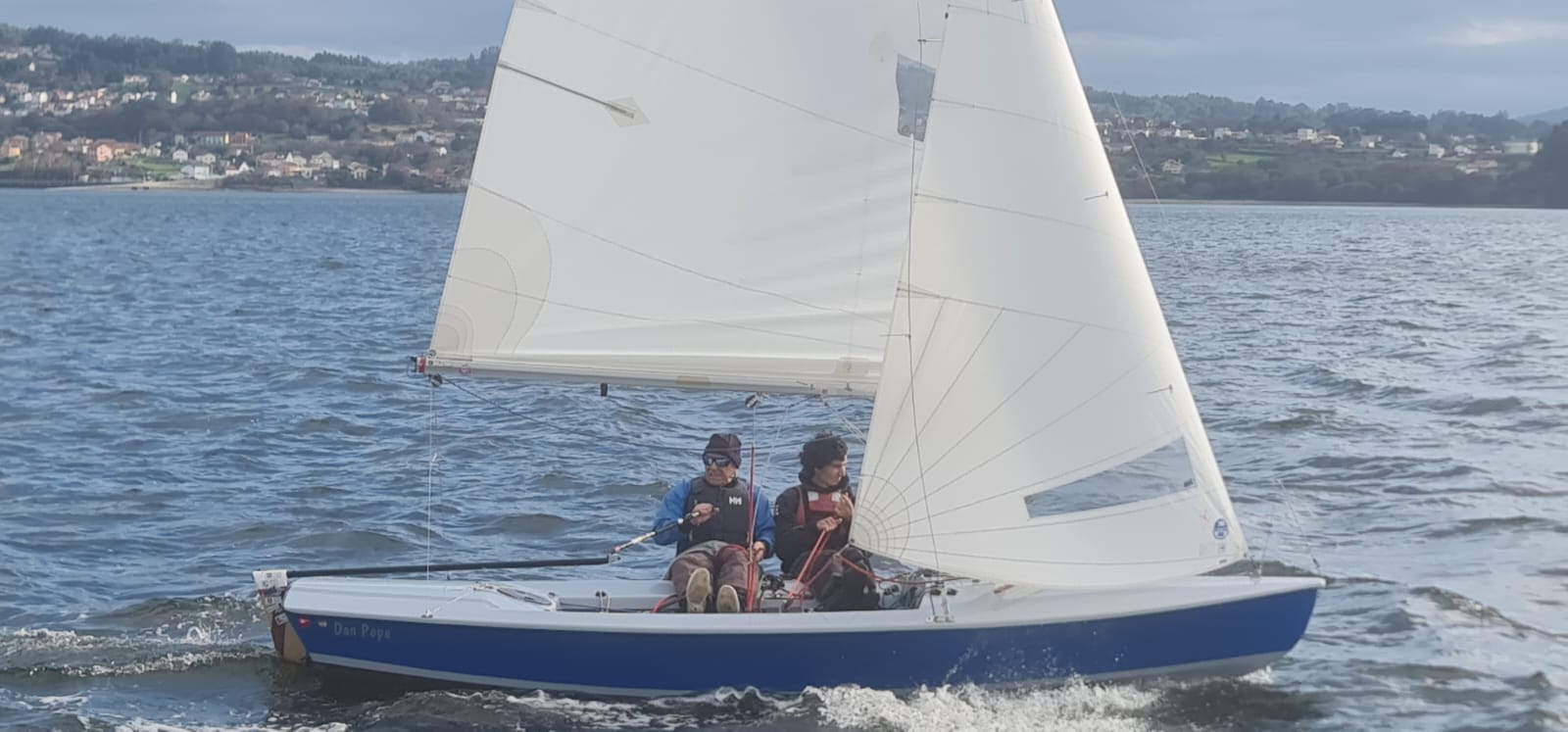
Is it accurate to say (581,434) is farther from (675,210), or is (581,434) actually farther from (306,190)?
(306,190)

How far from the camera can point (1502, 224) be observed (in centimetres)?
7812

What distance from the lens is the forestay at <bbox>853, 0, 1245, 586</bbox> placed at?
27.5 ft

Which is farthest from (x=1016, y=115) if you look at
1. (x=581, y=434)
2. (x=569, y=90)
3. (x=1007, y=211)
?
(x=581, y=434)

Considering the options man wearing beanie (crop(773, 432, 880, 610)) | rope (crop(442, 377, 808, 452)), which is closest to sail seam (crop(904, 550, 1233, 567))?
man wearing beanie (crop(773, 432, 880, 610))

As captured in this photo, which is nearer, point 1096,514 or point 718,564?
point 1096,514

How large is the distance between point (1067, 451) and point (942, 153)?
1.55 meters

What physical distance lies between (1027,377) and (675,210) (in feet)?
6.64

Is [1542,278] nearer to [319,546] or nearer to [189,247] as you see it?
[319,546]

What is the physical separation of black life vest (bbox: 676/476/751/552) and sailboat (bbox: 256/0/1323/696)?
0.47 metres

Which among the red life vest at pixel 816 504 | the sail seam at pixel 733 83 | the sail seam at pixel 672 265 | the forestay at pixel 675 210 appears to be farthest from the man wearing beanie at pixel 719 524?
the sail seam at pixel 733 83

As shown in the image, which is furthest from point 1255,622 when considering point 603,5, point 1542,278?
point 1542,278

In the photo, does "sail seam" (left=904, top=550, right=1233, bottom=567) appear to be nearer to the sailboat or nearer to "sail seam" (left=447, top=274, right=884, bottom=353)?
the sailboat

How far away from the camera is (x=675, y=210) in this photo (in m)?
9.05

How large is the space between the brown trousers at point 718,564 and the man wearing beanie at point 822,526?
0.84ft
